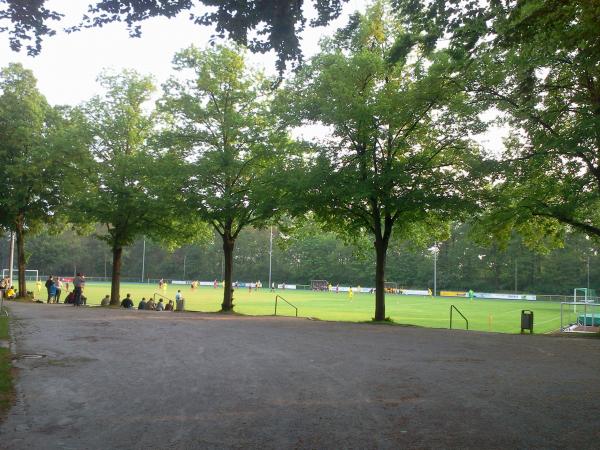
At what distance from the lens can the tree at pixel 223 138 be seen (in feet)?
81.1

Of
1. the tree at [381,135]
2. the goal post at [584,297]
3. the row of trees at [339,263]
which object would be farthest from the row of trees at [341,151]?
the row of trees at [339,263]

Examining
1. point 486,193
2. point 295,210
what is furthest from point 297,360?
point 486,193

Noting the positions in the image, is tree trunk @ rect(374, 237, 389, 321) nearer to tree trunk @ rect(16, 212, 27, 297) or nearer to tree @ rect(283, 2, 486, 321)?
tree @ rect(283, 2, 486, 321)

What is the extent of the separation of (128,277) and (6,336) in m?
109

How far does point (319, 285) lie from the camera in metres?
97.3

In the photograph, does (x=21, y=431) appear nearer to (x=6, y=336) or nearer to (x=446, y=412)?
(x=446, y=412)

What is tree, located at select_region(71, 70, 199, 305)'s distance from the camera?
90.2 ft

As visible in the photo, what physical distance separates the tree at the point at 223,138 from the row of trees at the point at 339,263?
51549mm

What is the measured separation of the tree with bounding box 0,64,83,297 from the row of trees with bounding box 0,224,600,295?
1801 inches

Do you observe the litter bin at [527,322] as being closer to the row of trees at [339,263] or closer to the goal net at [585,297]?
the goal net at [585,297]

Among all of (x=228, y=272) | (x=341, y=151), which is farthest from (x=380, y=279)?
(x=228, y=272)

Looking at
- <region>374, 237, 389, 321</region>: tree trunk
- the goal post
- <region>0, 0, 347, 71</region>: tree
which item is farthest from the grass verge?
the goal post

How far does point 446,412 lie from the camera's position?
6992mm

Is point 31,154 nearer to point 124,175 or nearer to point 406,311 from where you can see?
point 124,175
